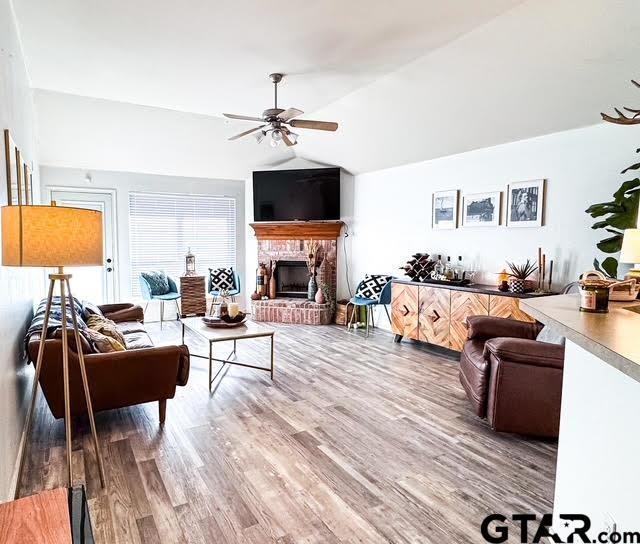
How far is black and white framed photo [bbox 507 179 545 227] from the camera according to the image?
14.0ft

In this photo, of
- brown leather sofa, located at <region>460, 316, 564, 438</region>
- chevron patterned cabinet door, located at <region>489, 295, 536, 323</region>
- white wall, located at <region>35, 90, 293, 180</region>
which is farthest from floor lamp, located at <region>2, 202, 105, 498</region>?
white wall, located at <region>35, 90, 293, 180</region>

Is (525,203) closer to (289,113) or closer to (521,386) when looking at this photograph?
(521,386)

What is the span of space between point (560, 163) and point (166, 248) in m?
5.78

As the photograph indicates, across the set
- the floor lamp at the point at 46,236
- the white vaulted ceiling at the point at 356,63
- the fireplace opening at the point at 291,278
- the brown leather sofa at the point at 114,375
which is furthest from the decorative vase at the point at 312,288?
the floor lamp at the point at 46,236

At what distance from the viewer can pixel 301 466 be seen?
2.50 metres

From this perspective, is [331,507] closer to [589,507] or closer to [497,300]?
[589,507]

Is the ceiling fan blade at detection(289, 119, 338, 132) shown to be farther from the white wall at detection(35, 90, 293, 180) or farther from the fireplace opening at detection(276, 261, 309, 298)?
the fireplace opening at detection(276, 261, 309, 298)

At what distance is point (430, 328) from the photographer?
4.98 meters

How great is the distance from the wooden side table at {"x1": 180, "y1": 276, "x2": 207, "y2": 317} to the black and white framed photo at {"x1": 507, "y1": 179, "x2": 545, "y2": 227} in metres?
4.79

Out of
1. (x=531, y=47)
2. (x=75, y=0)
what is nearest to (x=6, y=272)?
(x=75, y=0)

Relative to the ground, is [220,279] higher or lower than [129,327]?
higher

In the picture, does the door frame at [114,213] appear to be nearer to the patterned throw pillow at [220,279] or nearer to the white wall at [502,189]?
the patterned throw pillow at [220,279]

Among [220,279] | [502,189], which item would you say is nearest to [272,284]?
[220,279]

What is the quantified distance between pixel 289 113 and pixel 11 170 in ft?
7.06
